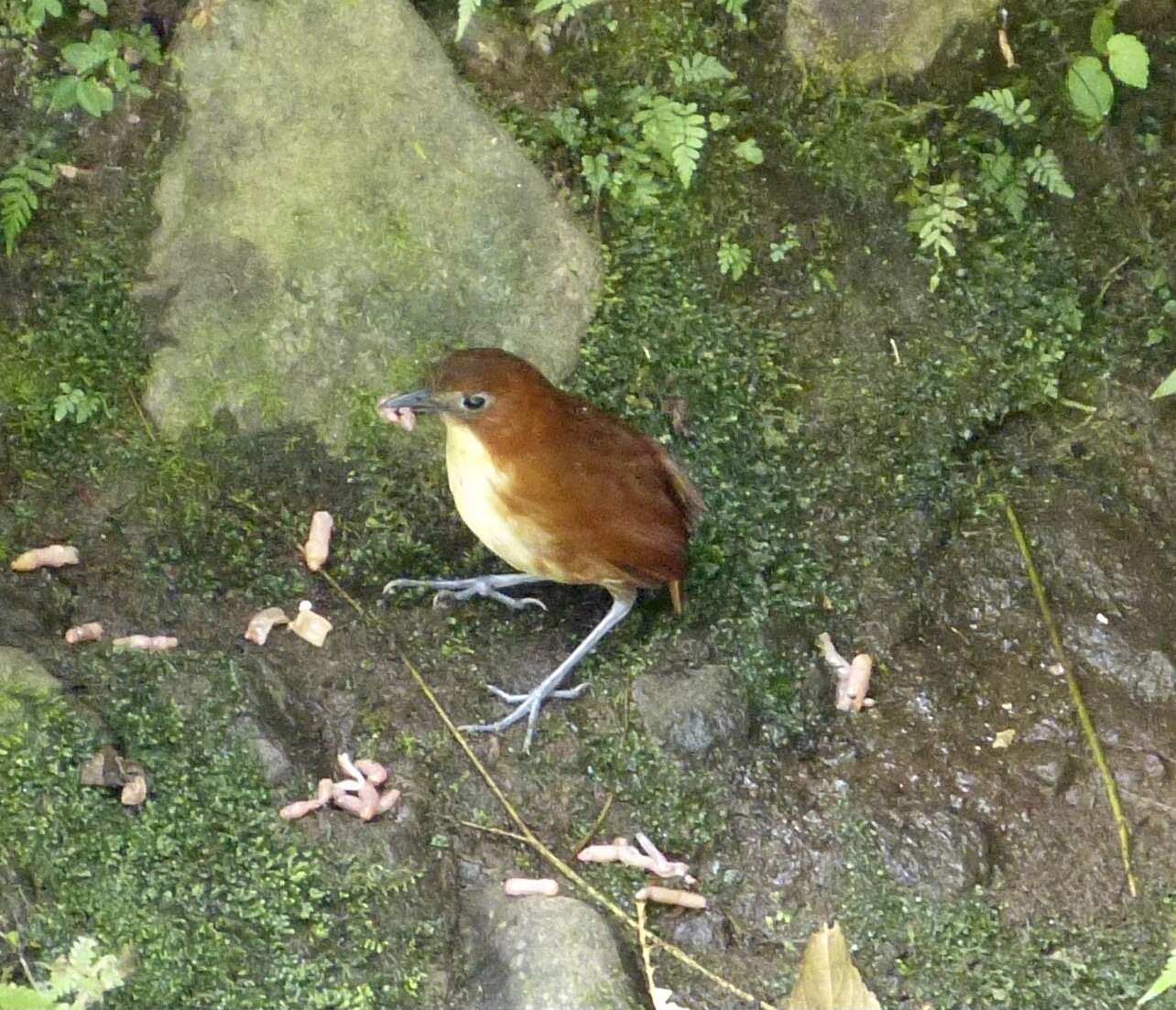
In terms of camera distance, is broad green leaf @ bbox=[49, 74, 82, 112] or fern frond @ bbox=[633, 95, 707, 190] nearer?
broad green leaf @ bbox=[49, 74, 82, 112]

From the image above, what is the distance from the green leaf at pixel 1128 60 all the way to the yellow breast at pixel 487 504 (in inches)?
81.0

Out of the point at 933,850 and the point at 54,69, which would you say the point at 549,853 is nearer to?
the point at 933,850

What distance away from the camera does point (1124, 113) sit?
14.3ft

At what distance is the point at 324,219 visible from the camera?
3.87 meters

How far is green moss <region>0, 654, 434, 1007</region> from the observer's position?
→ 2.90 m

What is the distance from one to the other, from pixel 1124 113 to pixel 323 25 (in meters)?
2.51

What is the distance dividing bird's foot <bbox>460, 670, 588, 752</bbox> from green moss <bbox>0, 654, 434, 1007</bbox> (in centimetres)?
49

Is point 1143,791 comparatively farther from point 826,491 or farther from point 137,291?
point 137,291

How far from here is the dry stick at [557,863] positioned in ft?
10.4

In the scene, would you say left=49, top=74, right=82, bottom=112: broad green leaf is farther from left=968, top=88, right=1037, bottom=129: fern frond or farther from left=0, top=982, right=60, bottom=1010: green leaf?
left=968, top=88, right=1037, bottom=129: fern frond

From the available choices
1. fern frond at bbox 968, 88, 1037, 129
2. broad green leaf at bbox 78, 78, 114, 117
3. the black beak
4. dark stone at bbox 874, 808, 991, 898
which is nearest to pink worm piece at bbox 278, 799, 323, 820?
the black beak

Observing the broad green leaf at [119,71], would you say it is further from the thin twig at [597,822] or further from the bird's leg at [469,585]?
the thin twig at [597,822]

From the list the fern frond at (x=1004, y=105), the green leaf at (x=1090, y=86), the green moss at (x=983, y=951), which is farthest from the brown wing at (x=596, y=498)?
the green leaf at (x=1090, y=86)

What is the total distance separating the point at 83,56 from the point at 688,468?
2.02 metres
